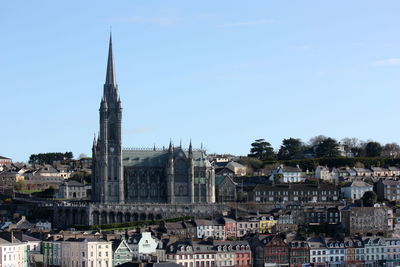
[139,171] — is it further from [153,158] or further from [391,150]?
[391,150]

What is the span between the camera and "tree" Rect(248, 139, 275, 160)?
184 metres

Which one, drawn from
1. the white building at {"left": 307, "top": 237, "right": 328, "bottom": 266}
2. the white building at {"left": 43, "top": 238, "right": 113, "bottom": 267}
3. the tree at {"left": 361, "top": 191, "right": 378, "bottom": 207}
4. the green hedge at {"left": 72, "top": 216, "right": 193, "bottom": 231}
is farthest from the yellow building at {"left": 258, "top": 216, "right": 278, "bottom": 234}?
the white building at {"left": 43, "top": 238, "right": 113, "bottom": 267}

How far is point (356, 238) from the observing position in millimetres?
114500

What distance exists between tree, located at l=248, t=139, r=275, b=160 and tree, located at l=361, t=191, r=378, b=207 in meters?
43.9

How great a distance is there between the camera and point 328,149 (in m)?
179

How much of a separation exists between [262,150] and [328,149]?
11605 mm

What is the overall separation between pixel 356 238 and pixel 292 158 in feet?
225

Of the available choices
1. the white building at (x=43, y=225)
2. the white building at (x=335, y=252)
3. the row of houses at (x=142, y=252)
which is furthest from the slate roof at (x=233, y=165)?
the row of houses at (x=142, y=252)

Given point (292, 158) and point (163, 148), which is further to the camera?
point (292, 158)

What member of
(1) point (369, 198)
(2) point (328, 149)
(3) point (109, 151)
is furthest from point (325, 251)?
(2) point (328, 149)

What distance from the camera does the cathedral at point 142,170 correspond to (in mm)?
138375

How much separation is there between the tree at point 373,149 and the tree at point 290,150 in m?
10.6

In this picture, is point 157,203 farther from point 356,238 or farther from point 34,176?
point 34,176

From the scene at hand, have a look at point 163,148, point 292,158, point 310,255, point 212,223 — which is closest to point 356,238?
point 310,255
